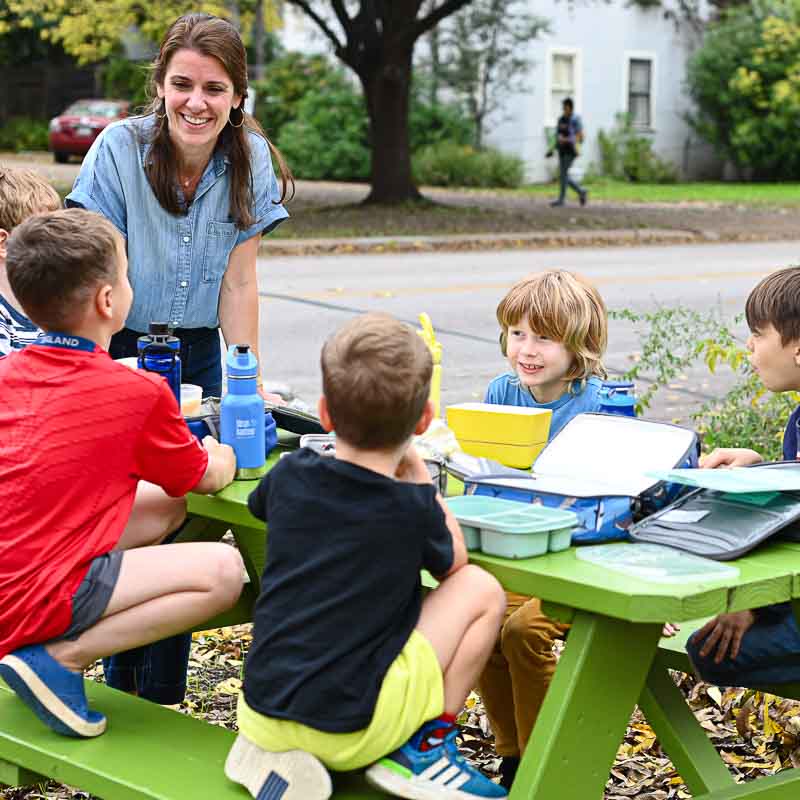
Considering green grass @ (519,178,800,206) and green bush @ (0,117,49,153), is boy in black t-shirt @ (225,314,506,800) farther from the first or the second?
green bush @ (0,117,49,153)

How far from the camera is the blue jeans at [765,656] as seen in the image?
3.65 meters

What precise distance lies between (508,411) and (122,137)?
150 centimetres

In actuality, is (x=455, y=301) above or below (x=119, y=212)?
below

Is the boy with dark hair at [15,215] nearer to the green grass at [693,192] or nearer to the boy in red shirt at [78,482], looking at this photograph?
the boy in red shirt at [78,482]

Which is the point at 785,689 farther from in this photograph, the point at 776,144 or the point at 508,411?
the point at 776,144

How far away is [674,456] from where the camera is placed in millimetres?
3508

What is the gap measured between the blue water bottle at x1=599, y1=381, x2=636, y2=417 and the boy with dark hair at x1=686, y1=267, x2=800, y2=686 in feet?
1.03

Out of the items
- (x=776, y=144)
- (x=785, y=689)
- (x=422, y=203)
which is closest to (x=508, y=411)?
(x=785, y=689)

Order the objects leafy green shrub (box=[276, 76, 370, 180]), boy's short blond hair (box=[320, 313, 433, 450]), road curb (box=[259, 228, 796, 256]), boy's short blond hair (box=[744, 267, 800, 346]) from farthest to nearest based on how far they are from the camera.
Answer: leafy green shrub (box=[276, 76, 370, 180]) < road curb (box=[259, 228, 796, 256]) < boy's short blond hair (box=[744, 267, 800, 346]) < boy's short blond hair (box=[320, 313, 433, 450])

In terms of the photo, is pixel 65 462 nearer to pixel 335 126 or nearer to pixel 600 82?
pixel 335 126

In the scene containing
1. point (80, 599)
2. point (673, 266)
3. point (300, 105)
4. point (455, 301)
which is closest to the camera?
point (80, 599)

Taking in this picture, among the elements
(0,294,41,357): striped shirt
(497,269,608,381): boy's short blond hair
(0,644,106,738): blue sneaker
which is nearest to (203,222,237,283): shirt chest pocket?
(0,294,41,357): striped shirt

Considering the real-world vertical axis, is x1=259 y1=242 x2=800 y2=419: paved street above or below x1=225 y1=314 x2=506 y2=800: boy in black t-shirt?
below

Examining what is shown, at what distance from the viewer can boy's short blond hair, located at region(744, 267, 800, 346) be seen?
3.61 meters
